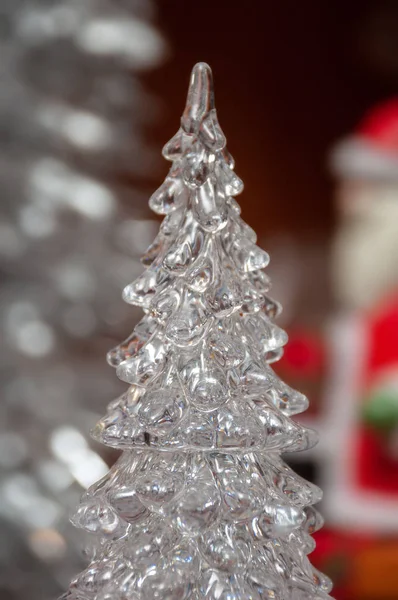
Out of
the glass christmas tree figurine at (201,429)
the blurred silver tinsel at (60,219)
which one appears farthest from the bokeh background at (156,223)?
the glass christmas tree figurine at (201,429)

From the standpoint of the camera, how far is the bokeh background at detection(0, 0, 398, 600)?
0.83 m

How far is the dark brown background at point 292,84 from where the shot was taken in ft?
6.03

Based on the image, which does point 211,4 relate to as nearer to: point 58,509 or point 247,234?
point 58,509

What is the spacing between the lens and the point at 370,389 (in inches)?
58.1

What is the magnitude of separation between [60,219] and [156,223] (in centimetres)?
21

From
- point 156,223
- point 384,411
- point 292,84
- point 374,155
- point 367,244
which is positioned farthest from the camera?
point 292,84

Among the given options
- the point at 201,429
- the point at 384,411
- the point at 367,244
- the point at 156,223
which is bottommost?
the point at 201,429

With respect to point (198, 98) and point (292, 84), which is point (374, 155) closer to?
point (292, 84)

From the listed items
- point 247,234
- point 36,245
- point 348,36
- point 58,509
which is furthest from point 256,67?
point 247,234

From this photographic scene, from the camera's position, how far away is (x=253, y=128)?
189 cm

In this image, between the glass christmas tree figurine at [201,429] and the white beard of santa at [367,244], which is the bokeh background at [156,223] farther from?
the glass christmas tree figurine at [201,429]

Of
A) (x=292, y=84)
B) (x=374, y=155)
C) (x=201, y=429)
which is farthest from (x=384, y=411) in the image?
(x=201, y=429)

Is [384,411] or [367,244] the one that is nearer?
[384,411]

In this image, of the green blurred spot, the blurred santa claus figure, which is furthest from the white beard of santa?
the green blurred spot
